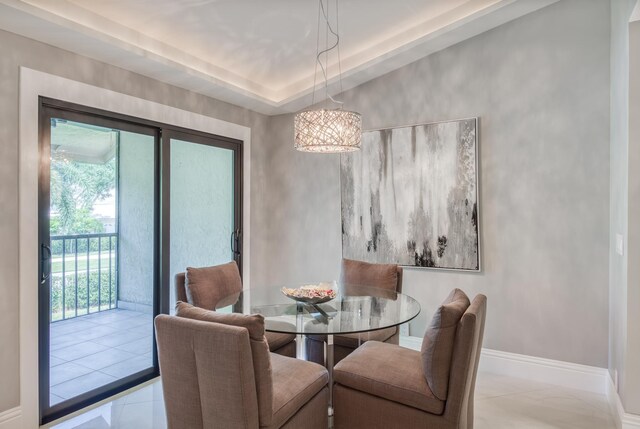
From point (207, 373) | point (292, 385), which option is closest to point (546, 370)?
point (292, 385)

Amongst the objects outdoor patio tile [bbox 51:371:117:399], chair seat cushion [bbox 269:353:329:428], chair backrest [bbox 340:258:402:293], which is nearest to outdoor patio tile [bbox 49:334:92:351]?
outdoor patio tile [bbox 51:371:117:399]

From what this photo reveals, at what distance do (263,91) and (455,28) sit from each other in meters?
2.00

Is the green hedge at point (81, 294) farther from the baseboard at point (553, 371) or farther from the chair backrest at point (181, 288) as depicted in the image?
the baseboard at point (553, 371)

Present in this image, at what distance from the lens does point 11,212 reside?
242cm

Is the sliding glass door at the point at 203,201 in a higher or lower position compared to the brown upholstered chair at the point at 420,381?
higher

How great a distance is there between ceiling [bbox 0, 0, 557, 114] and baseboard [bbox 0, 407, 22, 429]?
89.7 inches

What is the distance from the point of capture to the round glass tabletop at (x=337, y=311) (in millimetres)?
2217

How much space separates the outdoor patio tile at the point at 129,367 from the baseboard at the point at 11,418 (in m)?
0.64

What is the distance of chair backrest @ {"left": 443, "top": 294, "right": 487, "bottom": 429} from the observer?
1.91 m

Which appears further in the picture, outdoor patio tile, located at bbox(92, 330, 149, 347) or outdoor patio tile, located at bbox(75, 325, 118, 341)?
outdoor patio tile, located at bbox(92, 330, 149, 347)

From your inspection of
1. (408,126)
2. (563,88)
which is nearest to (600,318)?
(563,88)

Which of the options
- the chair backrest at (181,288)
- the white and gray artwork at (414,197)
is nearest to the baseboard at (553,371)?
the white and gray artwork at (414,197)

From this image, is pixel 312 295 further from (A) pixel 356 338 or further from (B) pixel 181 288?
(B) pixel 181 288

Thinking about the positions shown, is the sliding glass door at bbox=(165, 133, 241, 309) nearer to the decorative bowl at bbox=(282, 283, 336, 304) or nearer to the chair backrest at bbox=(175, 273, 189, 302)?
the chair backrest at bbox=(175, 273, 189, 302)
